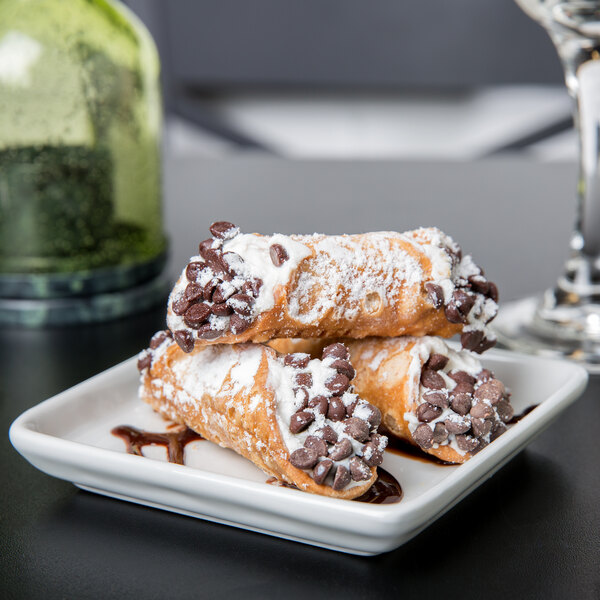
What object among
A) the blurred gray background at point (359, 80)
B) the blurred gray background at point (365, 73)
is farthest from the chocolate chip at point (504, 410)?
the blurred gray background at point (365, 73)

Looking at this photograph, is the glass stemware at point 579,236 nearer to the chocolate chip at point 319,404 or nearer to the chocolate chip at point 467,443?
the chocolate chip at point 467,443

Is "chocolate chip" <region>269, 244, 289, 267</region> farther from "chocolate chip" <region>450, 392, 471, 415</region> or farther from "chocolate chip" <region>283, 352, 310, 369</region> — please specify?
"chocolate chip" <region>450, 392, 471, 415</region>

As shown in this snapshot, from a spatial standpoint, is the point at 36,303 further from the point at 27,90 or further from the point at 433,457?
the point at 433,457

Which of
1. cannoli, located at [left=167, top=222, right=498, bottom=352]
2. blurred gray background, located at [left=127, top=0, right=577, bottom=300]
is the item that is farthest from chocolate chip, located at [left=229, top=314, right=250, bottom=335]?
blurred gray background, located at [left=127, top=0, right=577, bottom=300]

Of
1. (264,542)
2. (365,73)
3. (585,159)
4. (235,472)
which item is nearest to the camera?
(264,542)

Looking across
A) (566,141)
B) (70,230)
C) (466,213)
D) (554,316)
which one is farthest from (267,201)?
(566,141)

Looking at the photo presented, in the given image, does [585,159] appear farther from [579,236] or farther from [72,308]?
[72,308]

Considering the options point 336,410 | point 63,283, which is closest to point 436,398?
point 336,410

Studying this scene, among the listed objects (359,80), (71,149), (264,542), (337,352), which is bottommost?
(264,542)
